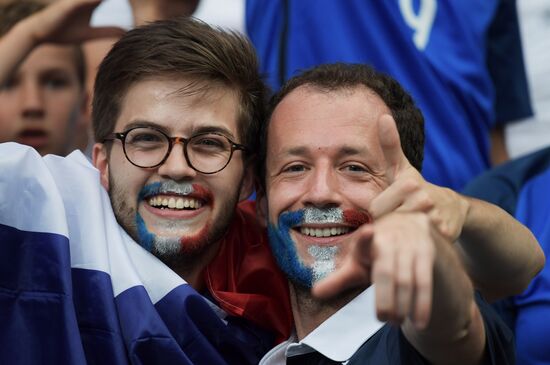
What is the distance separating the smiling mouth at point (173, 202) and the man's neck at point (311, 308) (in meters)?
0.34

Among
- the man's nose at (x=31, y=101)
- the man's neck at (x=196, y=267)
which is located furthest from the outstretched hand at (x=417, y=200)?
the man's nose at (x=31, y=101)

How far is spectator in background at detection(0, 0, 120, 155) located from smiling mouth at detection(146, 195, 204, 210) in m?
0.89

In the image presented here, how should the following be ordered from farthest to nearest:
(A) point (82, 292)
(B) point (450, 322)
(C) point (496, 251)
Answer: (A) point (82, 292), (C) point (496, 251), (B) point (450, 322)

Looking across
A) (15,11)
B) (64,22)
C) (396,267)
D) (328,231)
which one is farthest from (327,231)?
(15,11)

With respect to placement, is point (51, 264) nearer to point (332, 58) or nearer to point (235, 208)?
point (235, 208)

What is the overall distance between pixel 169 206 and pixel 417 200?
1.04 meters

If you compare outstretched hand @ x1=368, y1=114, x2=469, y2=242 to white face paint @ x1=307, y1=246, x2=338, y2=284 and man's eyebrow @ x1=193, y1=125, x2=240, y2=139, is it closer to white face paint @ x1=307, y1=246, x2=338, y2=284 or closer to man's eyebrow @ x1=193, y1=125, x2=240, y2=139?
white face paint @ x1=307, y1=246, x2=338, y2=284

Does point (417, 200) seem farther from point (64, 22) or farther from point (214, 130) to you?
point (64, 22)

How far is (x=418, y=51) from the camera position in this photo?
3.79 meters

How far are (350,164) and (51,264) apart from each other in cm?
79

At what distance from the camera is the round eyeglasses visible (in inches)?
110

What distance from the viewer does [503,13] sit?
406cm

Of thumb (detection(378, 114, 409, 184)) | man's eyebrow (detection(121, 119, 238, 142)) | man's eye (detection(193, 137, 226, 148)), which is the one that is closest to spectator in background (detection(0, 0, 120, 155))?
man's eyebrow (detection(121, 119, 238, 142))

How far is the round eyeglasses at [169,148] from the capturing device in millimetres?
2795
